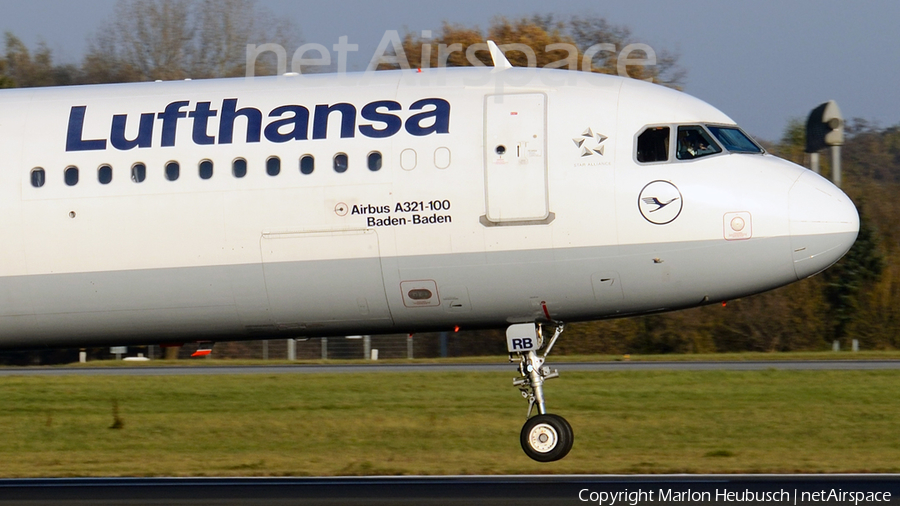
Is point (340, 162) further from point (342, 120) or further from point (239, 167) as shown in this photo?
point (239, 167)

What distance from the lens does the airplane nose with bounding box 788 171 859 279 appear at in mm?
15953

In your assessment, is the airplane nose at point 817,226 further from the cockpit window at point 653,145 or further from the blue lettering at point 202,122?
the blue lettering at point 202,122

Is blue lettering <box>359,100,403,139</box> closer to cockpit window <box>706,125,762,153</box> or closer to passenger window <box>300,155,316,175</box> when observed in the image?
passenger window <box>300,155,316,175</box>

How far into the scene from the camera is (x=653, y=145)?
16.6 meters

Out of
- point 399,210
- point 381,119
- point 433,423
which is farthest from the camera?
point 433,423

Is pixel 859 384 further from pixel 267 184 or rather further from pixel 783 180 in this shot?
pixel 267 184

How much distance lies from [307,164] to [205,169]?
1.57 metres

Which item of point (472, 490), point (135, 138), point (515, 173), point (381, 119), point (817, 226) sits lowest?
point (472, 490)

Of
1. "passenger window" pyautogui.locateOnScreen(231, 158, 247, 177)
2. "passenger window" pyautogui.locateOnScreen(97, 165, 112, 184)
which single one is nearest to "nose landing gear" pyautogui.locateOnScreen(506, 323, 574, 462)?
"passenger window" pyautogui.locateOnScreen(231, 158, 247, 177)

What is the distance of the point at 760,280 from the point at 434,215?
476 centimetres

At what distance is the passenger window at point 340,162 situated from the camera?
1666 centimetres

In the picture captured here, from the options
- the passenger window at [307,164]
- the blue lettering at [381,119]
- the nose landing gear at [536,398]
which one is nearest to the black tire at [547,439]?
the nose landing gear at [536,398]

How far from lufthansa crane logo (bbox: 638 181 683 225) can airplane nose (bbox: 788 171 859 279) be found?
1.59 meters

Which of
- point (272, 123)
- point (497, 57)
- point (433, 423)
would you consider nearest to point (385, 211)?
point (272, 123)
